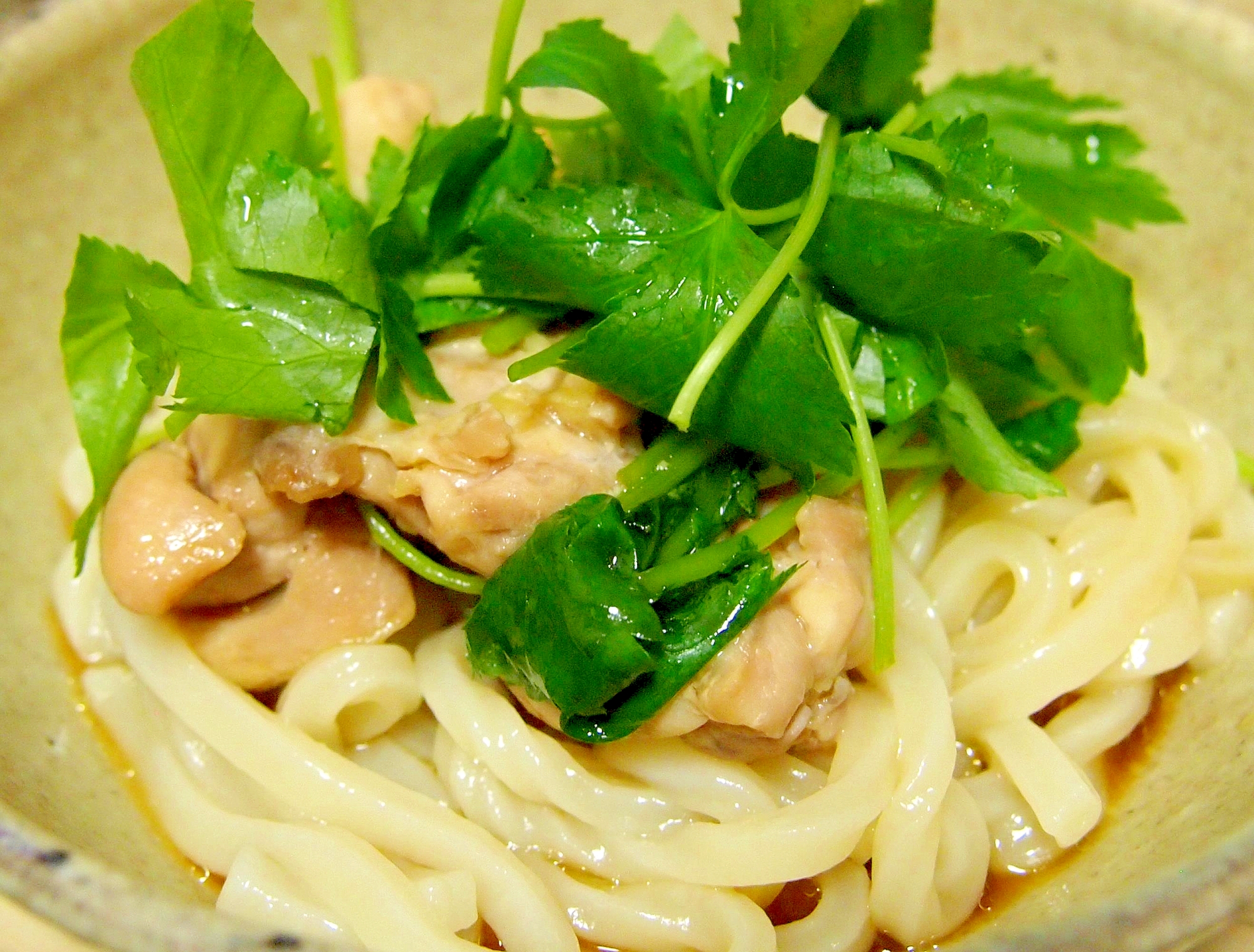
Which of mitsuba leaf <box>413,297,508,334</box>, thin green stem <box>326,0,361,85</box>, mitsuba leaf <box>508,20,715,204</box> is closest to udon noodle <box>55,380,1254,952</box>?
mitsuba leaf <box>413,297,508,334</box>

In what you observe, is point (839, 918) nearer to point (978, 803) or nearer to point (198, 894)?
point (978, 803)

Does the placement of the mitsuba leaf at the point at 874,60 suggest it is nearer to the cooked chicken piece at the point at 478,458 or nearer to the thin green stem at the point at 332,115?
the cooked chicken piece at the point at 478,458

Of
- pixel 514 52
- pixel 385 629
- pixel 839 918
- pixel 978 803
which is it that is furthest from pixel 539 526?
pixel 514 52

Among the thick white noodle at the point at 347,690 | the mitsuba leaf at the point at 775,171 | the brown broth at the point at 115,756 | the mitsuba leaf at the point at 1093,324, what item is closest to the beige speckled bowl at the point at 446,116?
the brown broth at the point at 115,756

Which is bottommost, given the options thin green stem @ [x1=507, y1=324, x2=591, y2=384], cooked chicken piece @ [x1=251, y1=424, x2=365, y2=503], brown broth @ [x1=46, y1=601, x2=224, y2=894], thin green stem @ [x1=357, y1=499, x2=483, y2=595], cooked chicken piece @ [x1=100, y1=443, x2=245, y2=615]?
brown broth @ [x1=46, y1=601, x2=224, y2=894]

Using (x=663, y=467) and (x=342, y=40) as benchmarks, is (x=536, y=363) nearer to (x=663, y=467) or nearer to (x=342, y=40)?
(x=663, y=467)

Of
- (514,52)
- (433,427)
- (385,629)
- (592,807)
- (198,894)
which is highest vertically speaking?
(514,52)

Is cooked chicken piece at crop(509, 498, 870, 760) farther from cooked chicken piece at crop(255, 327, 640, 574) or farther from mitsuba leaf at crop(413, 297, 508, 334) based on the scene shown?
mitsuba leaf at crop(413, 297, 508, 334)
